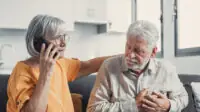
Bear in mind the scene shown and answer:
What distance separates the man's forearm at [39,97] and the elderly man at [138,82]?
331 mm

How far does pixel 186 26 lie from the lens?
10.7 ft

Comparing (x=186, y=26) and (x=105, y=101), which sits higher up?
(x=186, y=26)

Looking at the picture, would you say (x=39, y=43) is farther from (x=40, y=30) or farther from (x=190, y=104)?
(x=190, y=104)

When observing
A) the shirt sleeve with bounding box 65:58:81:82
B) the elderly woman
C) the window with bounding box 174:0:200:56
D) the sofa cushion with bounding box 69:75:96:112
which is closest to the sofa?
the sofa cushion with bounding box 69:75:96:112

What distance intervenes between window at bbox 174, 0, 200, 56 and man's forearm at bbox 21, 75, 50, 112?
77.9 inches

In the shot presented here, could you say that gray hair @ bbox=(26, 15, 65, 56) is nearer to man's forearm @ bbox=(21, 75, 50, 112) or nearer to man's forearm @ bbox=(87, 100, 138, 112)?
man's forearm @ bbox=(21, 75, 50, 112)

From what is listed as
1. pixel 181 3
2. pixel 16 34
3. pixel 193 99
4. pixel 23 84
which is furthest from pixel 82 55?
pixel 23 84

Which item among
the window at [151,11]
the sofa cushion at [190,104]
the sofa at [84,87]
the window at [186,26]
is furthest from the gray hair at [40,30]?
the window at [151,11]

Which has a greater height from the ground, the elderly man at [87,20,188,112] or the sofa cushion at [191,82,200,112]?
the elderly man at [87,20,188,112]

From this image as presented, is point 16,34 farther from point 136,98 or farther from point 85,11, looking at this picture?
point 136,98

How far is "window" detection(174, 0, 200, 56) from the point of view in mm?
3119

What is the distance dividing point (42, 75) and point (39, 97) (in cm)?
11

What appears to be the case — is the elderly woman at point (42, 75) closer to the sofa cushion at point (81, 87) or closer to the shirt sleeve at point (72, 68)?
the shirt sleeve at point (72, 68)

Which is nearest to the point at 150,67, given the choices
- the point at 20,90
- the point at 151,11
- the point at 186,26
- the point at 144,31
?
the point at 144,31
